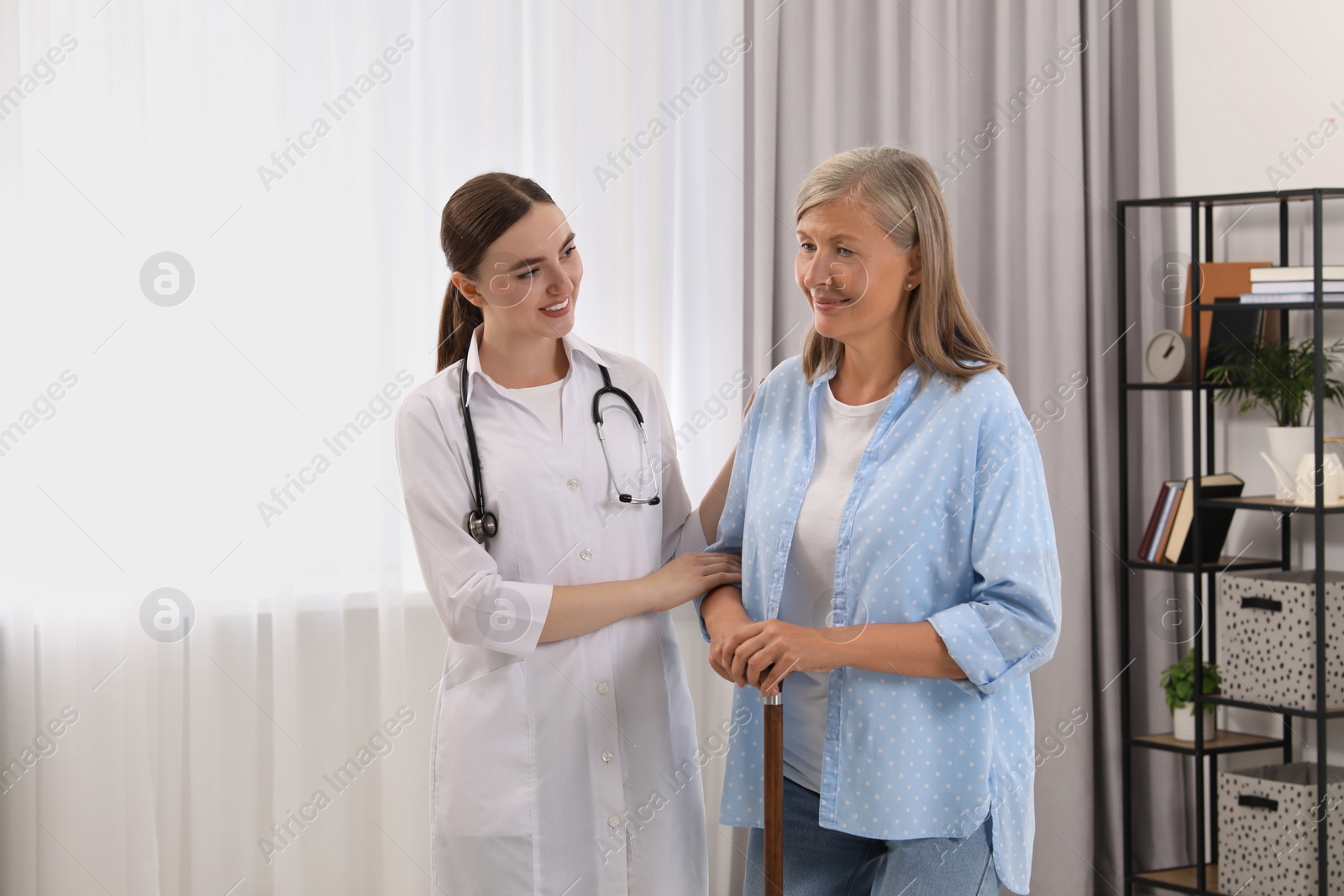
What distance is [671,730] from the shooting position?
5.61 ft

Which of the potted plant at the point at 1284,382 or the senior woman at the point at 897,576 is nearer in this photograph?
the senior woman at the point at 897,576

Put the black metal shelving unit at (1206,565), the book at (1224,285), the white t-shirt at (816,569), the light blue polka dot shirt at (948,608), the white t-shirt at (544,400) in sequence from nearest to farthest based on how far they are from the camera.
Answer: the light blue polka dot shirt at (948,608) < the white t-shirt at (816,569) < the white t-shirt at (544,400) < the black metal shelving unit at (1206,565) < the book at (1224,285)

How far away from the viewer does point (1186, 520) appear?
314cm

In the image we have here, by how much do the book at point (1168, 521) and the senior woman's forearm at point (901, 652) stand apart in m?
2.08

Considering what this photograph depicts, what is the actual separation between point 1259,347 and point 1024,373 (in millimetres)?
609

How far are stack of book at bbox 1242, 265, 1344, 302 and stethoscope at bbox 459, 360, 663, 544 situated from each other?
1.90 metres

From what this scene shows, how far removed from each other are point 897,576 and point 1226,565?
6.93 feet

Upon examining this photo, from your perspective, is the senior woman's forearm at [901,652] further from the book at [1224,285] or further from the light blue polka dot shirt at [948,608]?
the book at [1224,285]

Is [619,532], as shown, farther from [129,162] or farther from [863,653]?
[129,162]

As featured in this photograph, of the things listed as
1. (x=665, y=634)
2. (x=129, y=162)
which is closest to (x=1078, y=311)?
(x=665, y=634)

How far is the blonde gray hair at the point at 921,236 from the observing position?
4.69 feet

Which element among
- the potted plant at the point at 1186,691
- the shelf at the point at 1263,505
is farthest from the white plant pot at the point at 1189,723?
the shelf at the point at 1263,505

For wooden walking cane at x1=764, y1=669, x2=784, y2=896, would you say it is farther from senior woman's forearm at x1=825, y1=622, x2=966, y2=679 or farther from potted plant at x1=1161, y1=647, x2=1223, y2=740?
potted plant at x1=1161, y1=647, x2=1223, y2=740

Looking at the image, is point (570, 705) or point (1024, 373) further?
point (1024, 373)
